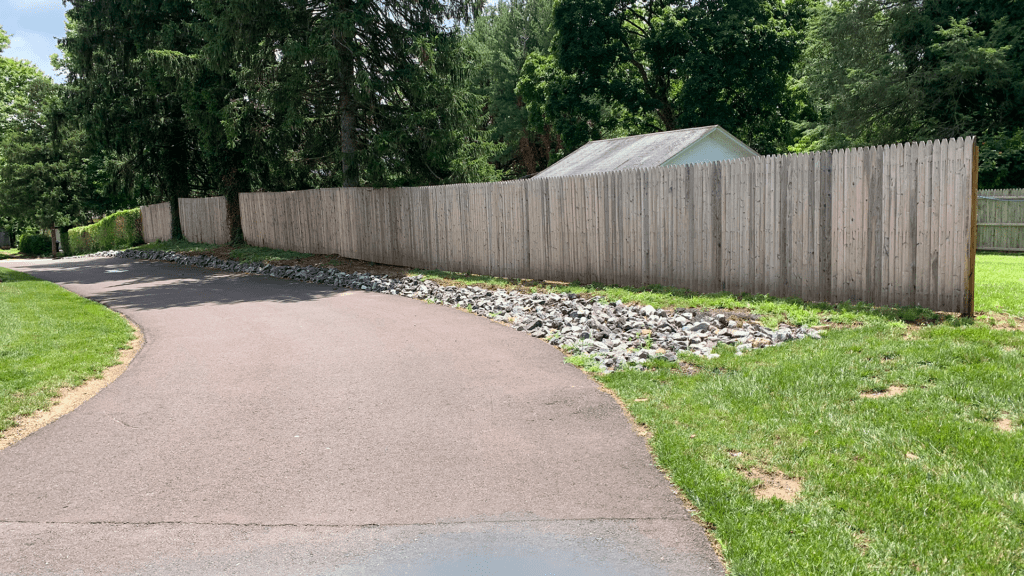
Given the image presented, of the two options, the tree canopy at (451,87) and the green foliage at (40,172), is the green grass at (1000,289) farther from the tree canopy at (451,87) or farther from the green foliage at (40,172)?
the green foliage at (40,172)

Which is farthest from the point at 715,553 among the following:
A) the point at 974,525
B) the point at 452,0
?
the point at 452,0

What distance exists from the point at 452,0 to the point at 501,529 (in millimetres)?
17504

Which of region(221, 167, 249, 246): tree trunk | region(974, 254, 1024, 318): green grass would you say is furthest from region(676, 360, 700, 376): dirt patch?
region(221, 167, 249, 246): tree trunk

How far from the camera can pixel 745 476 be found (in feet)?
13.1

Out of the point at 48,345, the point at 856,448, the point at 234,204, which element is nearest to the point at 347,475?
the point at 856,448

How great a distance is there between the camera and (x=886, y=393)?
5359 mm

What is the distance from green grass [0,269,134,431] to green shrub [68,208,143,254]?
22998mm

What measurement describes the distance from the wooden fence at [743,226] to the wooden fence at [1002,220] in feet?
54.4

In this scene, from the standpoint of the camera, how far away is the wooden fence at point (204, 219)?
26.3m

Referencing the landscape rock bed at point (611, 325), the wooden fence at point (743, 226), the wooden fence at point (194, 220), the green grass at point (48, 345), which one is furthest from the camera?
the wooden fence at point (194, 220)

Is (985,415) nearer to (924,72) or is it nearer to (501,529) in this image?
(501,529)

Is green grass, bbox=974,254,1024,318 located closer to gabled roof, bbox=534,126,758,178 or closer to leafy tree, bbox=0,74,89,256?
gabled roof, bbox=534,126,758,178

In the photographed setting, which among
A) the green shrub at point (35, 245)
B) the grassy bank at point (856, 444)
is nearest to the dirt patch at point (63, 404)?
the grassy bank at point (856, 444)

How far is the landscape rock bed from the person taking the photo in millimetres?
7262
